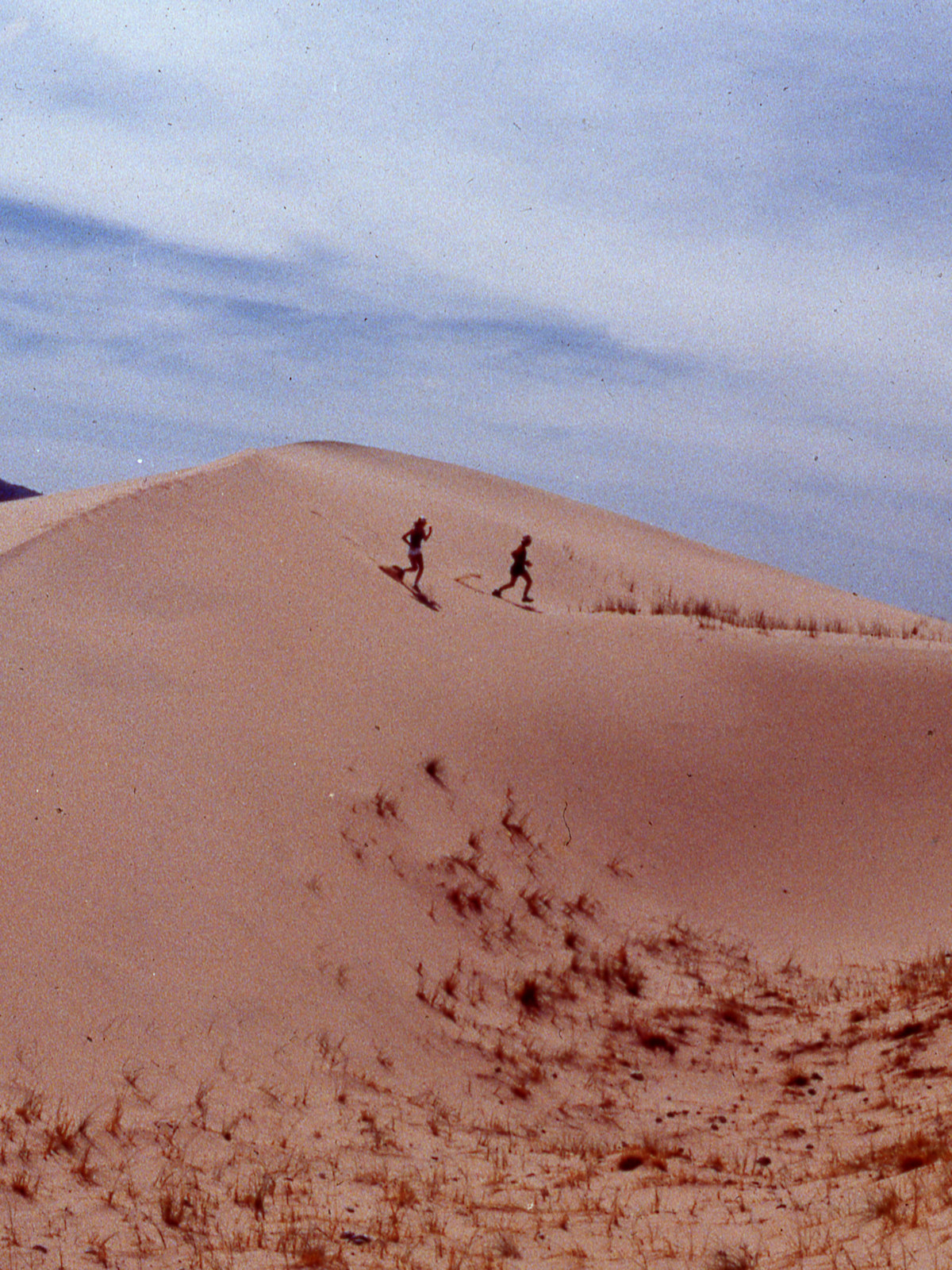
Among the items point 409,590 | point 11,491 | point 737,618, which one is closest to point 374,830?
point 409,590

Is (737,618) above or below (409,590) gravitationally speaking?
above

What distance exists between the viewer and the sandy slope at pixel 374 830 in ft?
25.5

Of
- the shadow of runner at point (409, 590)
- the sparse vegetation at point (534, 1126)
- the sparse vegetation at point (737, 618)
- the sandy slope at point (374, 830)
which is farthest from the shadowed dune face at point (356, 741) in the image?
the sparse vegetation at point (737, 618)

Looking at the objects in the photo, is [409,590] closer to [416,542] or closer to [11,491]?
[416,542]

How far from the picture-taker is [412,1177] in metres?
6.77

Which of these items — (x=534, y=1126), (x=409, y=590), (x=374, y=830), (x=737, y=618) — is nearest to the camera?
(x=534, y=1126)

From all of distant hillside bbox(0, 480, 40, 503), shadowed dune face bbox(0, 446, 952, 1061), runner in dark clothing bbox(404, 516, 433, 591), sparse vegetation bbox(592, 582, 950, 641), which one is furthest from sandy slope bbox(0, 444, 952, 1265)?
distant hillside bbox(0, 480, 40, 503)

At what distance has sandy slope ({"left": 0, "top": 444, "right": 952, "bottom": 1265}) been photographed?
7762mm

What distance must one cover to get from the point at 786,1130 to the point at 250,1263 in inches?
140

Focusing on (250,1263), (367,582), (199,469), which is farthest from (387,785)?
(199,469)

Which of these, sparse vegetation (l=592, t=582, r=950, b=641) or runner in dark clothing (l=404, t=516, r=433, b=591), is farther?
sparse vegetation (l=592, t=582, r=950, b=641)

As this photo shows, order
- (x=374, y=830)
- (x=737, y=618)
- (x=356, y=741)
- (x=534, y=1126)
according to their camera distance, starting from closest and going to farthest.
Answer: (x=534, y=1126) < (x=374, y=830) < (x=356, y=741) < (x=737, y=618)

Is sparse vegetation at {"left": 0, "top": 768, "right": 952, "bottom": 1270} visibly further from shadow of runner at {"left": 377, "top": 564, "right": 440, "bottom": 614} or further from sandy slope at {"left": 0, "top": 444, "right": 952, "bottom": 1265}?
shadow of runner at {"left": 377, "top": 564, "right": 440, "bottom": 614}

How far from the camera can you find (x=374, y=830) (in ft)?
37.4
